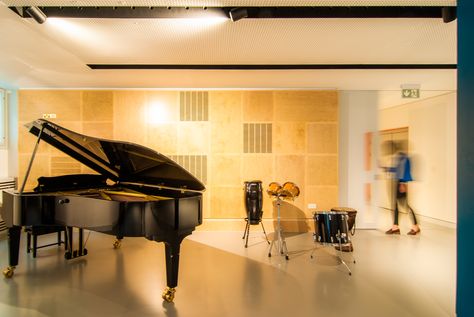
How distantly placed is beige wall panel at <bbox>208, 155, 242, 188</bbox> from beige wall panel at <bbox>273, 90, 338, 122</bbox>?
121cm

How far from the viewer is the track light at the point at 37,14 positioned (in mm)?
2357

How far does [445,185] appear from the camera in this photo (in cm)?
540

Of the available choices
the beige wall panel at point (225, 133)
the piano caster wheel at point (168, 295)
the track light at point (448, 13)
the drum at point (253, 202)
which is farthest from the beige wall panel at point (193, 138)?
the track light at point (448, 13)

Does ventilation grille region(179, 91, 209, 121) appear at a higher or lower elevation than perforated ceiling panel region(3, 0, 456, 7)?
lower

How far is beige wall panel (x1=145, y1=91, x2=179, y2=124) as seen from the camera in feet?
16.6

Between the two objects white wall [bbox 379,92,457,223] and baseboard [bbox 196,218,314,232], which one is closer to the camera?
baseboard [bbox 196,218,314,232]

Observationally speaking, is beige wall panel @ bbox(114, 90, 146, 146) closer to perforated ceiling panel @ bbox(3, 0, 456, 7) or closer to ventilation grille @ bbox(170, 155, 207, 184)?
ventilation grille @ bbox(170, 155, 207, 184)

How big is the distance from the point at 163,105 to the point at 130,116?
689mm

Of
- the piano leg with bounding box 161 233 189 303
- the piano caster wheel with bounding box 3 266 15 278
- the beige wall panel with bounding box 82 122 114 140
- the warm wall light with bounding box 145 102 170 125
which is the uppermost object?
the warm wall light with bounding box 145 102 170 125

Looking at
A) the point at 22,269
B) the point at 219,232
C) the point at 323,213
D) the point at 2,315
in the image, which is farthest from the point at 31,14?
the point at 219,232

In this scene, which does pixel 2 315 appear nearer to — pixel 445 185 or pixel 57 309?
pixel 57 309

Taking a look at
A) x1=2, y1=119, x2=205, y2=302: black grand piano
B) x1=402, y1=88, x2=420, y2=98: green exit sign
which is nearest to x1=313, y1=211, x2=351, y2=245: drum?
x1=2, y1=119, x2=205, y2=302: black grand piano

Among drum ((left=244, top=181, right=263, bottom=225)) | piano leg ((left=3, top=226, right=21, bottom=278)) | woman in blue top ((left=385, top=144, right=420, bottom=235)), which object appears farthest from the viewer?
woman in blue top ((left=385, top=144, right=420, bottom=235))

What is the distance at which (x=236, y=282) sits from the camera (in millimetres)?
2893
